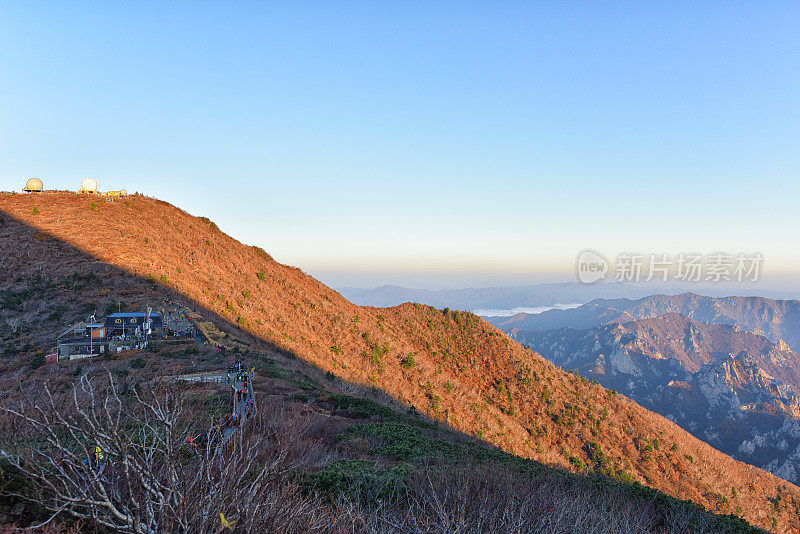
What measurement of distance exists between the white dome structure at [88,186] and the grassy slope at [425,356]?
415 centimetres

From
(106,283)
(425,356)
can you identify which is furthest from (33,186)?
(425,356)

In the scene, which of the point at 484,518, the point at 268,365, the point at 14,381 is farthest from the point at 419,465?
the point at 14,381

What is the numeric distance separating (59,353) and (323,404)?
13628 millimetres

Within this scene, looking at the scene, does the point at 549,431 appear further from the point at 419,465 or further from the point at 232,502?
the point at 232,502

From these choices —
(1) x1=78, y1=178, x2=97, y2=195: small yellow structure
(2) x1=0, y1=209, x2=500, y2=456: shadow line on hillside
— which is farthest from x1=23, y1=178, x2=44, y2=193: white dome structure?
(2) x1=0, y1=209, x2=500, y2=456: shadow line on hillside

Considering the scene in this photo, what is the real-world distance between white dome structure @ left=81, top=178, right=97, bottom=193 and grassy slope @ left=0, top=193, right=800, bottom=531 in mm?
4151

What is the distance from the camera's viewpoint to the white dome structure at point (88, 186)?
4920 centimetres

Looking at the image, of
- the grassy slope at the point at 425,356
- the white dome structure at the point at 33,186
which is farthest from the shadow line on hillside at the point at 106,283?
the white dome structure at the point at 33,186

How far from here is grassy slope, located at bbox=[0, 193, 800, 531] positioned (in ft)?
117

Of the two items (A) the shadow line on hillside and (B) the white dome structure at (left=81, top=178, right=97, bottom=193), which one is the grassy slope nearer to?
(A) the shadow line on hillside

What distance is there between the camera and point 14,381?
1570 cm

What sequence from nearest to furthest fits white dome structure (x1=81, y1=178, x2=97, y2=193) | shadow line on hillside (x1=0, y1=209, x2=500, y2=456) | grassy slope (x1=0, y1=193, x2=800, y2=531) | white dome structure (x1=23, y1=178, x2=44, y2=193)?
shadow line on hillside (x1=0, y1=209, x2=500, y2=456), grassy slope (x1=0, y1=193, x2=800, y2=531), white dome structure (x1=23, y1=178, x2=44, y2=193), white dome structure (x1=81, y1=178, x2=97, y2=193)

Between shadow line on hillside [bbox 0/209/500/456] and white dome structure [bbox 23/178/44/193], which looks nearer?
shadow line on hillside [bbox 0/209/500/456]

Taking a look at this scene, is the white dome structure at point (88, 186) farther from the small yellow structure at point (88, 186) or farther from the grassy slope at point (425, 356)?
the grassy slope at point (425, 356)
